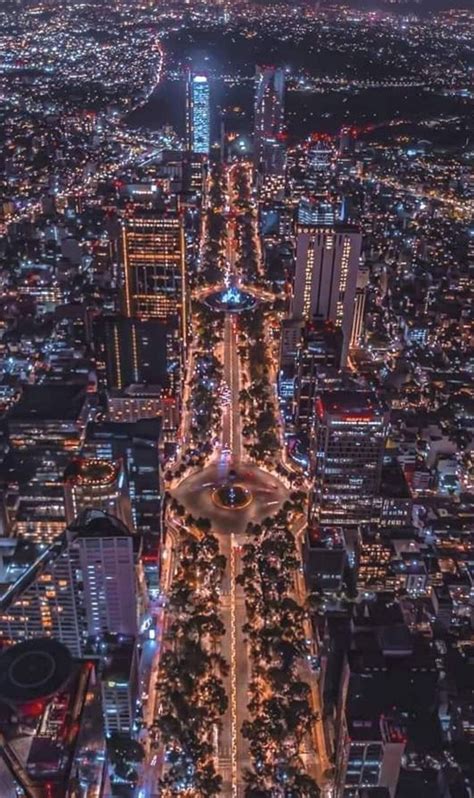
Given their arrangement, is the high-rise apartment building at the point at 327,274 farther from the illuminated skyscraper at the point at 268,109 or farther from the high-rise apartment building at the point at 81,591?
the illuminated skyscraper at the point at 268,109

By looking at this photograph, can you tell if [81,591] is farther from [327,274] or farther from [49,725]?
[327,274]

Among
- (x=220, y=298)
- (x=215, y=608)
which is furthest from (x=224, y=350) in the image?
(x=215, y=608)

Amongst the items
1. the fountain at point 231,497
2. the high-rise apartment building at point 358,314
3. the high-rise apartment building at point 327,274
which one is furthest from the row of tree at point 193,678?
the high-rise apartment building at point 358,314

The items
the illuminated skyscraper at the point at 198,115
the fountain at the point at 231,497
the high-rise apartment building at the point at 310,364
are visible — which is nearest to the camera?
the fountain at the point at 231,497

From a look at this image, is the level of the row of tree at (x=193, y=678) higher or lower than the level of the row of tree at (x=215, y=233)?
higher

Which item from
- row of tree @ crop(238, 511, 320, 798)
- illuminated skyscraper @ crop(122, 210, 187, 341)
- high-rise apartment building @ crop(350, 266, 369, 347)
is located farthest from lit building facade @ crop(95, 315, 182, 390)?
high-rise apartment building @ crop(350, 266, 369, 347)

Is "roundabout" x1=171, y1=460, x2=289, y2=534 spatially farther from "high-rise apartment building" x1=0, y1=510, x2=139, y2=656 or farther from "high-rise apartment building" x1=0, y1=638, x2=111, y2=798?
"high-rise apartment building" x1=0, y1=638, x2=111, y2=798
